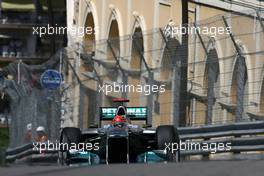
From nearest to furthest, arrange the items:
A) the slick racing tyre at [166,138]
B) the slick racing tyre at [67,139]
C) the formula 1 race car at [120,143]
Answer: the formula 1 race car at [120,143], the slick racing tyre at [166,138], the slick racing tyre at [67,139]

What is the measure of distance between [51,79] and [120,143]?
30.3 ft

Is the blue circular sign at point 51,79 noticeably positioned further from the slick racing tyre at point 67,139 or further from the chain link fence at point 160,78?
the slick racing tyre at point 67,139

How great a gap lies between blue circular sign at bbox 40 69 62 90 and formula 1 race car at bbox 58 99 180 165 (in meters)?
7.81

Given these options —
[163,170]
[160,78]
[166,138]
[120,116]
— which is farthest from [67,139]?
[160,78]

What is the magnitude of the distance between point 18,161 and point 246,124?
22.4 ft

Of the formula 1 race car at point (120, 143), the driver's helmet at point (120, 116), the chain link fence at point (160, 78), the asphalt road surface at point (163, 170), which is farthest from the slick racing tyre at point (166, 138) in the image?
the chain link fence at point (160, 78)

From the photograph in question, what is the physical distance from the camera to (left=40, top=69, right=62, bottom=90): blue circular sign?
69.8 feet

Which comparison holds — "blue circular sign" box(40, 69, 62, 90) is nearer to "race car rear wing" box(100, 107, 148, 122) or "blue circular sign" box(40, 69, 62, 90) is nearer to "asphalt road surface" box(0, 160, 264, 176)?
"race car rear wing" box(100, 107, 148, 122)

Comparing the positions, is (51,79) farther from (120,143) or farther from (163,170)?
(163,170)

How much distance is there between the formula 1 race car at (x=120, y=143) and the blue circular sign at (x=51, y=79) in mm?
7815

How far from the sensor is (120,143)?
A: 1242cm

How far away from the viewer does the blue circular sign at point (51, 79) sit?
21.3 metres

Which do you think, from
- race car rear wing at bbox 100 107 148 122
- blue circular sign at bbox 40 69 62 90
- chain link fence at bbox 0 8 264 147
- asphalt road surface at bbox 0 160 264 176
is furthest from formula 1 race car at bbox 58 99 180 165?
blue circular sign at bbox 40 69 62 90

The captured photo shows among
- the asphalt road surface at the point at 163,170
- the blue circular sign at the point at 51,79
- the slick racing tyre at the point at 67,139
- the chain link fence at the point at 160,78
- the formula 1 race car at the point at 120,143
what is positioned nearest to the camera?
the asphalt road surface at the point at 163,170
